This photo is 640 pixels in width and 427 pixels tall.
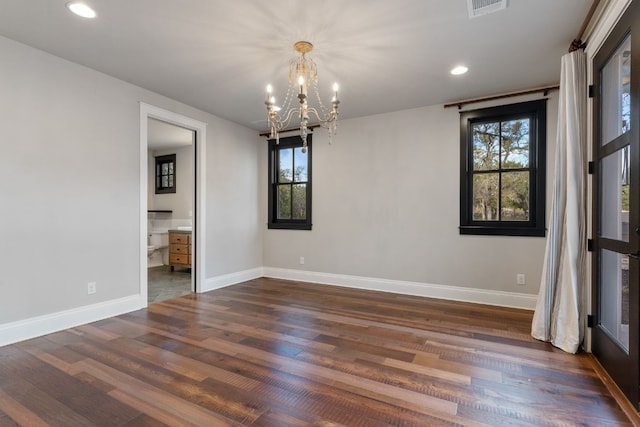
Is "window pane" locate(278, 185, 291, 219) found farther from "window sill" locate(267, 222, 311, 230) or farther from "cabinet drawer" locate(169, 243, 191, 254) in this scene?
"cabinet drawer" locate(169, 243, 191, 254)

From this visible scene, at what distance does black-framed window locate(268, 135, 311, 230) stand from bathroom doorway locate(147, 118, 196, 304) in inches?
62.1

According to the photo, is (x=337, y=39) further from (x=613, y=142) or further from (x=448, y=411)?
(x=448, y=411)

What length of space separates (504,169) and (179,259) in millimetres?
5469

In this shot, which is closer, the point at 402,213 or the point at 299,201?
the point at 402,213

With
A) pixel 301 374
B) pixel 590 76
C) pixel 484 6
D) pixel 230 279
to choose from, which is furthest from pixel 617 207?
pixel 230 279

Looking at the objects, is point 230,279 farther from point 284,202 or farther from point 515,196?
point 515,196

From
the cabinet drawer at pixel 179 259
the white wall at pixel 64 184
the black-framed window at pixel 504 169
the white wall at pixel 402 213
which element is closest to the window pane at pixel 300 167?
the white wall at pixel 402 213

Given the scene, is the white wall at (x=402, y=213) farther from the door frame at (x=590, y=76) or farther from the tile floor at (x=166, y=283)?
the tile floor at (x=166, y=283)

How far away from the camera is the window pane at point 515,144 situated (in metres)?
3.85

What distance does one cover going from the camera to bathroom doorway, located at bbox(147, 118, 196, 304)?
19.6ft

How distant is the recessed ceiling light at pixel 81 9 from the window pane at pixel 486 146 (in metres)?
4.05

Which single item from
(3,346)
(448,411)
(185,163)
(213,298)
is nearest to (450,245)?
(448,411)

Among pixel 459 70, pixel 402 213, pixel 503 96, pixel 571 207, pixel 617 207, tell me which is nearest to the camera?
pixel 617 207

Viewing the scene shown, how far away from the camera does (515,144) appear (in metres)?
3.91
